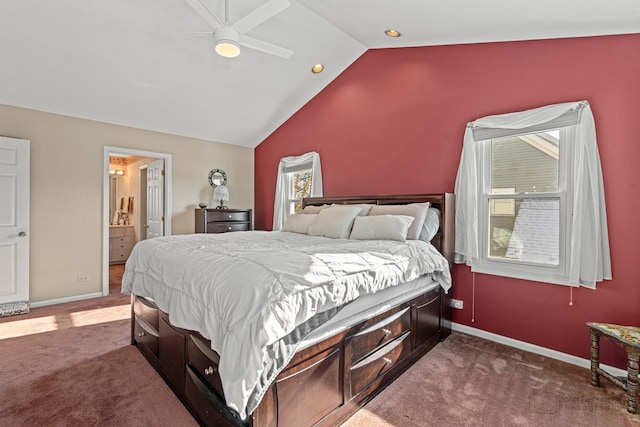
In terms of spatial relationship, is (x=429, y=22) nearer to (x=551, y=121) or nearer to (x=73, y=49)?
(x=551, y=121)

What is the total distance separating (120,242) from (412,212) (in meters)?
6.49

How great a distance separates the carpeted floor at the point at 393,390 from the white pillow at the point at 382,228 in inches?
42.3

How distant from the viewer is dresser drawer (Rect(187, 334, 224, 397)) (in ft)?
5.25

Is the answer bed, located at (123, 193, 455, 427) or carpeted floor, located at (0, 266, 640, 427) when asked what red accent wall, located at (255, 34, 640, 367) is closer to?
carpeted floor, located at (0, 266, 640, 427)

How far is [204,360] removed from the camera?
1701 millimetres

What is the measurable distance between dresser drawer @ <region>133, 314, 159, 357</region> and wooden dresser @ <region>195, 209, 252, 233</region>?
238cm

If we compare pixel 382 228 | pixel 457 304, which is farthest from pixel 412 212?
pixel 457 304

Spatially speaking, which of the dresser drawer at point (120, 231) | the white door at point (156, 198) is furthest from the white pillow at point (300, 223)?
the dresser drawer at point (120, 231)

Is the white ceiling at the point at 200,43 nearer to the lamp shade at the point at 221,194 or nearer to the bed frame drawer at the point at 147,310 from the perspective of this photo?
the lamp shade at the point at 221,194

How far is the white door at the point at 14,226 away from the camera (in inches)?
142

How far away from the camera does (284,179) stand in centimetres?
541

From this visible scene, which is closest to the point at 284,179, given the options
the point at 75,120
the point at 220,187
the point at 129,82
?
the point at 220,187

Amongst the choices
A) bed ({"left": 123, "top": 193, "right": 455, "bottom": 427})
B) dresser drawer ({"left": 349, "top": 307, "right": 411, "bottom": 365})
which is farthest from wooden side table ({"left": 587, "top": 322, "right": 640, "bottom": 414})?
dresser drawer ({"left": 349, "top": 307, "right": 411, "bottom": 365})

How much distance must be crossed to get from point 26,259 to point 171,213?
1.85 metres
